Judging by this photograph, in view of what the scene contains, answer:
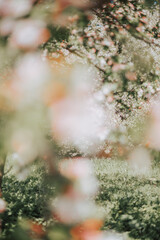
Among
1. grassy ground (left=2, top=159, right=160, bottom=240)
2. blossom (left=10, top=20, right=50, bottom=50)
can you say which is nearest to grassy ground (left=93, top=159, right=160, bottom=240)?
grassy ground (left=2, top=159, right=160, bottom=240)

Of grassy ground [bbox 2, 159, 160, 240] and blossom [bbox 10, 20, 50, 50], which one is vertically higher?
blossom [bbox 10, 20, 50, 50]

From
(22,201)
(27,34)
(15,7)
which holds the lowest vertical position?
(22,201)

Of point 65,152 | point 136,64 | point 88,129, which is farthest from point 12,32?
point 65,152

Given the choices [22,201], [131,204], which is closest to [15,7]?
[22,201]

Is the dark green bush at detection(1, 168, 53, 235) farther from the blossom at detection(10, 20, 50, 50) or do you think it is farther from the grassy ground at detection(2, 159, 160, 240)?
the blossom at detection(10, 20, 50, 50)

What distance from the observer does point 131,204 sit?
5.69 m

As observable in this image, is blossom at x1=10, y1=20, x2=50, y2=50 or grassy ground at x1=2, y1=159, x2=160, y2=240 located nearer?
blossom at x1=10, y1=20, x2=50, y2=50

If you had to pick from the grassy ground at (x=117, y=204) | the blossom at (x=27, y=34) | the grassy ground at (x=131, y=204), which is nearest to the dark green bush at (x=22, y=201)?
the grassy ground at (x=117, y=204)

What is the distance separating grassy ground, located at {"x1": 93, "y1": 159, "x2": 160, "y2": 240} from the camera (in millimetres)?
4250

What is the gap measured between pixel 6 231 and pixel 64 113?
3.77 metres

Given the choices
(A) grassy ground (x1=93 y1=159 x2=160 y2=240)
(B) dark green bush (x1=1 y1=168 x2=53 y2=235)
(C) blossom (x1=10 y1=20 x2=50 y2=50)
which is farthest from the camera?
(B) dark green bush (x1=1 y1=168 x2=53 y2=235)

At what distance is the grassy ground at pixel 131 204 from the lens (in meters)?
4.25

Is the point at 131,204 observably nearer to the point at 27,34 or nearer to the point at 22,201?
the point at 22,201

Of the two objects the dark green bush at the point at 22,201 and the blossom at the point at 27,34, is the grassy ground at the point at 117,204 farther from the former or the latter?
the blossom at the point at 27,34
